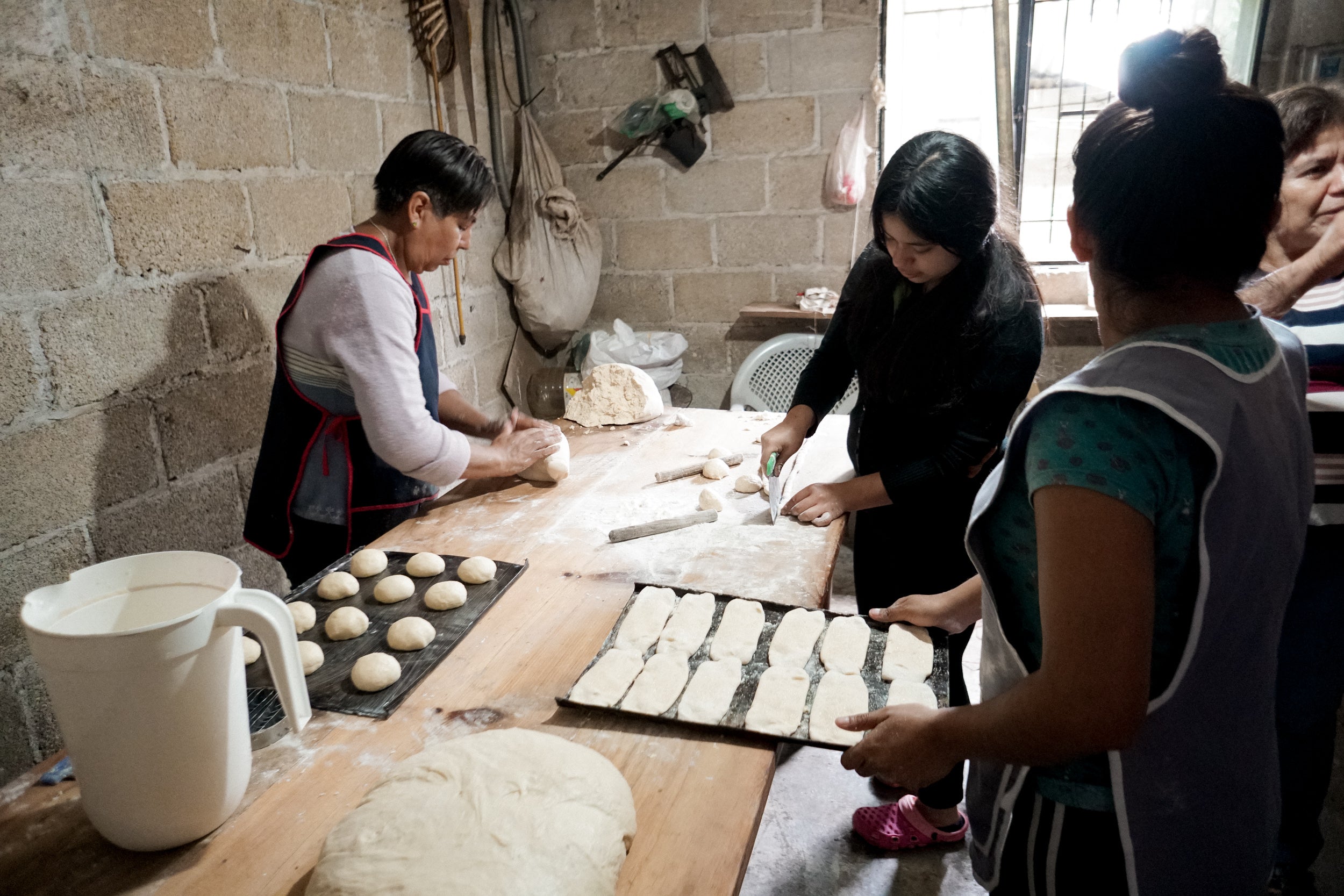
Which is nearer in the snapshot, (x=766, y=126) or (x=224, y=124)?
(x=224, y=124)

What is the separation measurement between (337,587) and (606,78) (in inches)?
129

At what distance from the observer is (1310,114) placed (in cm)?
165

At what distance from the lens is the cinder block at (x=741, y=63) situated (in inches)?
149

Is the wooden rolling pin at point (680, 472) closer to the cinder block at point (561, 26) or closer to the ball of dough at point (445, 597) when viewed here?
the ball of dough at point (445, 597)

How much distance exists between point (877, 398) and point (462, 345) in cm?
231

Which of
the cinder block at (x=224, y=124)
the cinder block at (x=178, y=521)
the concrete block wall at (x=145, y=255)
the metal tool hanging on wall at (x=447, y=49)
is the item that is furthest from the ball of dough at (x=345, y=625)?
the metal tool hanging on wall at (x=447, y=49)

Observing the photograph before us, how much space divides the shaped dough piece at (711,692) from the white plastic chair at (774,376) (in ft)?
9.08

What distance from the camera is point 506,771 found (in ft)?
3.27

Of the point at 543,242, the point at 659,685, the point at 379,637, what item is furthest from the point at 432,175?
the point at 543,242

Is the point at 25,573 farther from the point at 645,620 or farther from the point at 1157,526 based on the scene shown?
the point at 1157,526

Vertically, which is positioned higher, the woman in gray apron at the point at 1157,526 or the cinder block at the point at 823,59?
the cinder block at the point at 823,59

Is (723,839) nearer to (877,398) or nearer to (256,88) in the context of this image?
(877,398)

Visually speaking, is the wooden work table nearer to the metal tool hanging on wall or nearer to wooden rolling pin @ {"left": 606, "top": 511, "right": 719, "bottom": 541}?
wooden rolling pin @ {"left": 606, "top": 511, "right": 719, "bottom": 541}

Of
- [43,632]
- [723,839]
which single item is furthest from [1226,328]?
[43,632]
